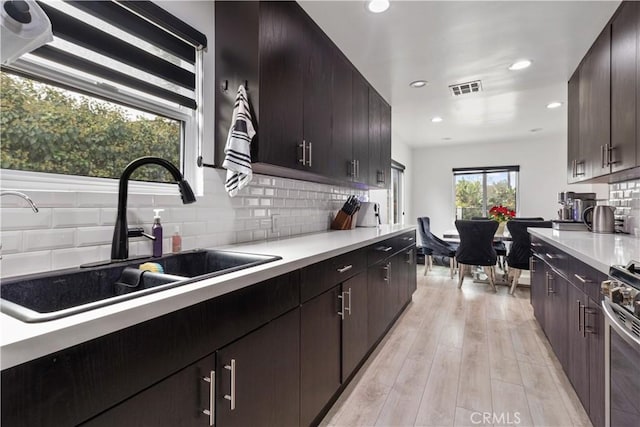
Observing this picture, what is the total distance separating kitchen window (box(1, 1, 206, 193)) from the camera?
1083 millimetres

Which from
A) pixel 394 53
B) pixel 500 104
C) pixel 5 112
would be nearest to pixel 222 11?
pixel 5 112

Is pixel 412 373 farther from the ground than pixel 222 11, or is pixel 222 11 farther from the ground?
pixel 222 11

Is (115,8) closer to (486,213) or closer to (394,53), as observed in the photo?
(394,53)

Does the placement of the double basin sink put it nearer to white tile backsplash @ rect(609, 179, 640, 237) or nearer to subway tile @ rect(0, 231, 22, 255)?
subway tile @ rect(0, 231, 22, 255)

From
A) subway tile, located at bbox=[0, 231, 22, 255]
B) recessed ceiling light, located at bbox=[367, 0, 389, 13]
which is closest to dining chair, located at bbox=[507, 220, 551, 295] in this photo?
recessed ceiling light, located at bbox=[367, 0, 389, 13]

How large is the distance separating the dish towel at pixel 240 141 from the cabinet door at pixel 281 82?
0.08 meters

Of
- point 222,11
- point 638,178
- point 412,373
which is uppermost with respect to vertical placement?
point 222,11

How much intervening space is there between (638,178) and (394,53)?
213 cm

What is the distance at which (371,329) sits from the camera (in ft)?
7.23

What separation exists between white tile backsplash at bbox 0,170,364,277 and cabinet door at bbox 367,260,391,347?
725mm

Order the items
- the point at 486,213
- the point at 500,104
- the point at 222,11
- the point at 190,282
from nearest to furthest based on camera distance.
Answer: the point at 190,282
the point at 222,11
the point at 500,104
the point at 486,213

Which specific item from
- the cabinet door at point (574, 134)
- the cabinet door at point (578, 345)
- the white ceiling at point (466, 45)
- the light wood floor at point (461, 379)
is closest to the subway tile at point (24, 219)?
the light wood floor at point (461, 379)

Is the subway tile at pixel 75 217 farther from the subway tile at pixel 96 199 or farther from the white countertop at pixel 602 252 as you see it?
the white countertop at pixel 602 252

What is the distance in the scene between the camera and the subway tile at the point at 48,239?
1.01 metres
